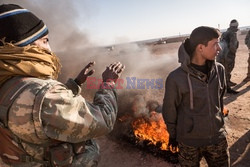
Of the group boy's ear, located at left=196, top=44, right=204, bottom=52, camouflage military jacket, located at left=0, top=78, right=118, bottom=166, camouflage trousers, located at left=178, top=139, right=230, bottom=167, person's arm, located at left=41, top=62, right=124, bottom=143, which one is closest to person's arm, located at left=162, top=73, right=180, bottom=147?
camouflage trousers, located at left=178, top=139, right=230, bottom=167

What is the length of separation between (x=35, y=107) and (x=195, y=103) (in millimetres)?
1991

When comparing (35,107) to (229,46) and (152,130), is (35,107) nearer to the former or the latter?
(152,130)

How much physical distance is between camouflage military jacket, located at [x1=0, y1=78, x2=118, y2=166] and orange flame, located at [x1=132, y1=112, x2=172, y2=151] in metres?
3.32

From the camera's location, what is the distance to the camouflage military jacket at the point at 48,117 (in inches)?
47.2

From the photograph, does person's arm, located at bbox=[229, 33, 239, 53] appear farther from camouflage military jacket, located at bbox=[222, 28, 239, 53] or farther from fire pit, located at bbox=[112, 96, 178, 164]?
fire pit, located at bbox=[112, 96, 178, 164]

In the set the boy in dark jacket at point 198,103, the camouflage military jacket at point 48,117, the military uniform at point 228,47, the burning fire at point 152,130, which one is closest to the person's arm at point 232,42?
the military uniform at point 228,47

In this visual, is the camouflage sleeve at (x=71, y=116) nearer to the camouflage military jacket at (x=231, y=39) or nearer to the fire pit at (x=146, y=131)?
the fire pit at (x=146, y=131)

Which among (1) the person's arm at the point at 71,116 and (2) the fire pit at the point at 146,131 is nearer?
(1) the person's arm at the point at 71,116

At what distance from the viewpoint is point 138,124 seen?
5133 mm

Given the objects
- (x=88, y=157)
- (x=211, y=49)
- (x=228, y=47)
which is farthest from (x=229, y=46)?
(x=88, y=157)

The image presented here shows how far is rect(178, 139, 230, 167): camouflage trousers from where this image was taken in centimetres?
245

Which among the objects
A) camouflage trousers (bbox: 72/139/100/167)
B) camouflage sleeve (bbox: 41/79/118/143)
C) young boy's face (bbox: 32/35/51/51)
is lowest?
camouflage trousers (bbox: 72/139/100/167)

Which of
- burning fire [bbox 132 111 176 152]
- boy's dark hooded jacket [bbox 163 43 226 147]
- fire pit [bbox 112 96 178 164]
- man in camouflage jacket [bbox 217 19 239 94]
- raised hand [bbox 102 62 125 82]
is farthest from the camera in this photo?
Answer: man in camouflage jacket [bbox 217 19 239 94]

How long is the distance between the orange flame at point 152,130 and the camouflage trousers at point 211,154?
1.73m
